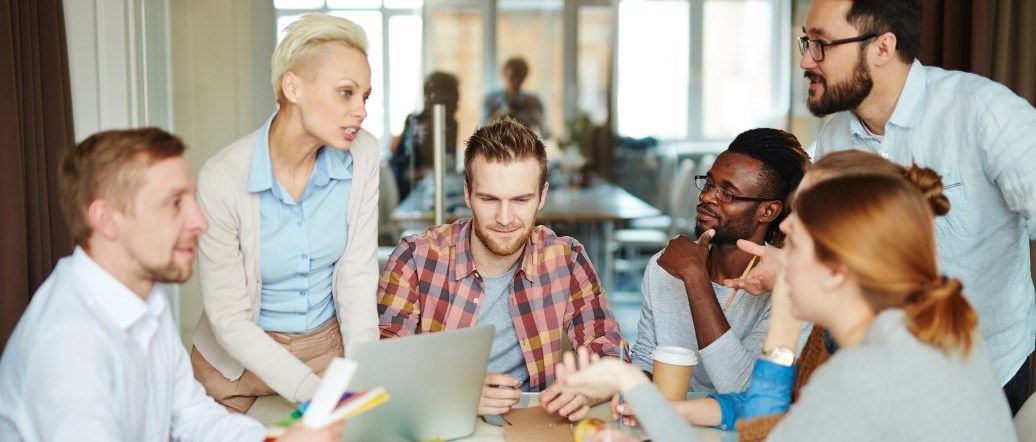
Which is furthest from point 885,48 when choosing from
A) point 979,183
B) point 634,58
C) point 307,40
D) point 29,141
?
point 634,58

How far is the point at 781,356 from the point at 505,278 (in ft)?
2.86

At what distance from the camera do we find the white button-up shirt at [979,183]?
2275mm

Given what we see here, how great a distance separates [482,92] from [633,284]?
5.03 feet

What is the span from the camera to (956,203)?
7.72ft

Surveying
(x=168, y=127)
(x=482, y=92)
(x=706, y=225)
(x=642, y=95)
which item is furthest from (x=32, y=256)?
(x=642, y=95)

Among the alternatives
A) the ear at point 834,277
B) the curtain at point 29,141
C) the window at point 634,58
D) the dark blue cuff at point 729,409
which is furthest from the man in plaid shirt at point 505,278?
the window at point 634,58

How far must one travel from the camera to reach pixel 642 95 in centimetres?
614

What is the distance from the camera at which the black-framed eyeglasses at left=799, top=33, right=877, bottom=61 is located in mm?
2447

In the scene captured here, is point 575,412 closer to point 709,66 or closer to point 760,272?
point 760,272

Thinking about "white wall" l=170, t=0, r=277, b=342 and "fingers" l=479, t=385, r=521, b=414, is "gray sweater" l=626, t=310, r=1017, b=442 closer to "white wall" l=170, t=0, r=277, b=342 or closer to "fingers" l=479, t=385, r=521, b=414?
"fingers" l=479, t=385, r=521, b=414

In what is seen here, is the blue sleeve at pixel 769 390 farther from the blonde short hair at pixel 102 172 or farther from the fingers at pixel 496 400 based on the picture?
the blonde short hair at pixel 102 172

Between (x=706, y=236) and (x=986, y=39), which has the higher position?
(x=986, y=39)

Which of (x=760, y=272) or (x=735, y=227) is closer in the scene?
(x=760, y=272)

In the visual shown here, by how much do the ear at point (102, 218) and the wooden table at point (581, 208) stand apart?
3166 millimetres
